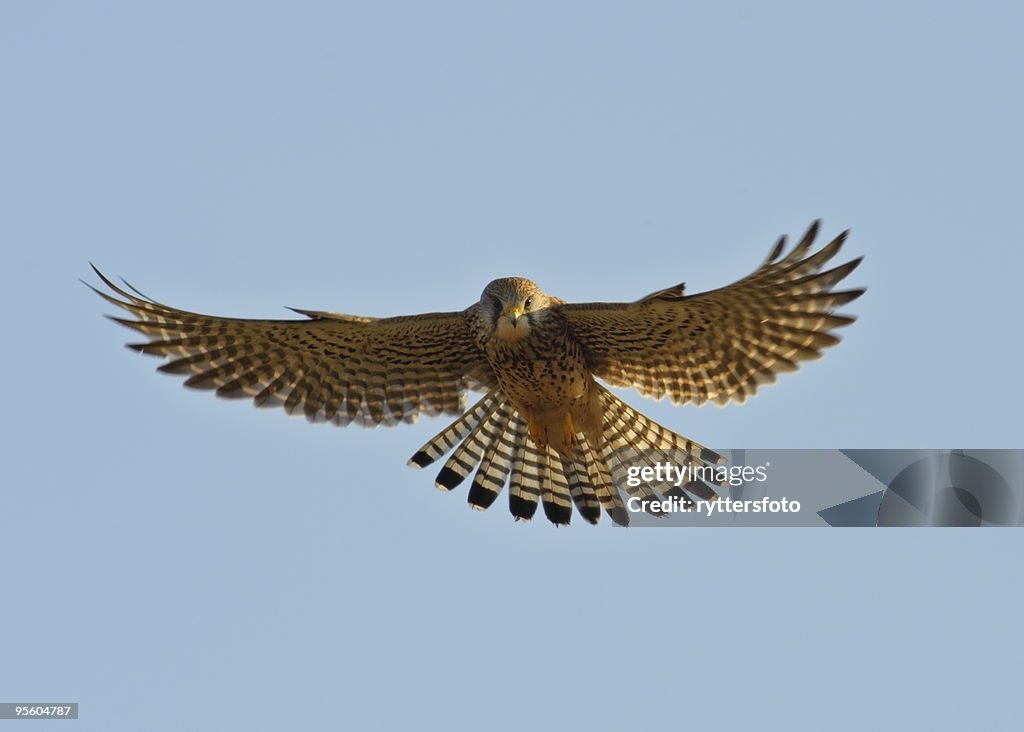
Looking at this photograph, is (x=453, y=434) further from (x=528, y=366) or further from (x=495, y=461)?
(x=528, y=366)

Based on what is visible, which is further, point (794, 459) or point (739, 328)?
point (794, 459)

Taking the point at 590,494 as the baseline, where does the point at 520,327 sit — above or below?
above

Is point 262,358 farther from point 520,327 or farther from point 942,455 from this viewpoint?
point 942,455

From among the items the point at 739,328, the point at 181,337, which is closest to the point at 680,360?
the point at 739,328

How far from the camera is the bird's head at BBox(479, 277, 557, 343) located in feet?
48.5

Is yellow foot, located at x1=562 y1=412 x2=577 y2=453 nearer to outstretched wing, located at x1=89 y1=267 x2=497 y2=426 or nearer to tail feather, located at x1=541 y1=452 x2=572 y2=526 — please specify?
tail feather, located at x1=541 y1=452 x2=572 y2=526

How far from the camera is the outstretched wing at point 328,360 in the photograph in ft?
50.6

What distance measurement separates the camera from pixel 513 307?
48.4 ft

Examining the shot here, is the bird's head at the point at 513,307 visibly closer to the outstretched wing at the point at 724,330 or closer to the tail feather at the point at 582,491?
the outstretched wing at the point at 724,330

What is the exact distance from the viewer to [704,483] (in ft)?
51.3

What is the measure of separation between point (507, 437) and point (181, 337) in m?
2.58
